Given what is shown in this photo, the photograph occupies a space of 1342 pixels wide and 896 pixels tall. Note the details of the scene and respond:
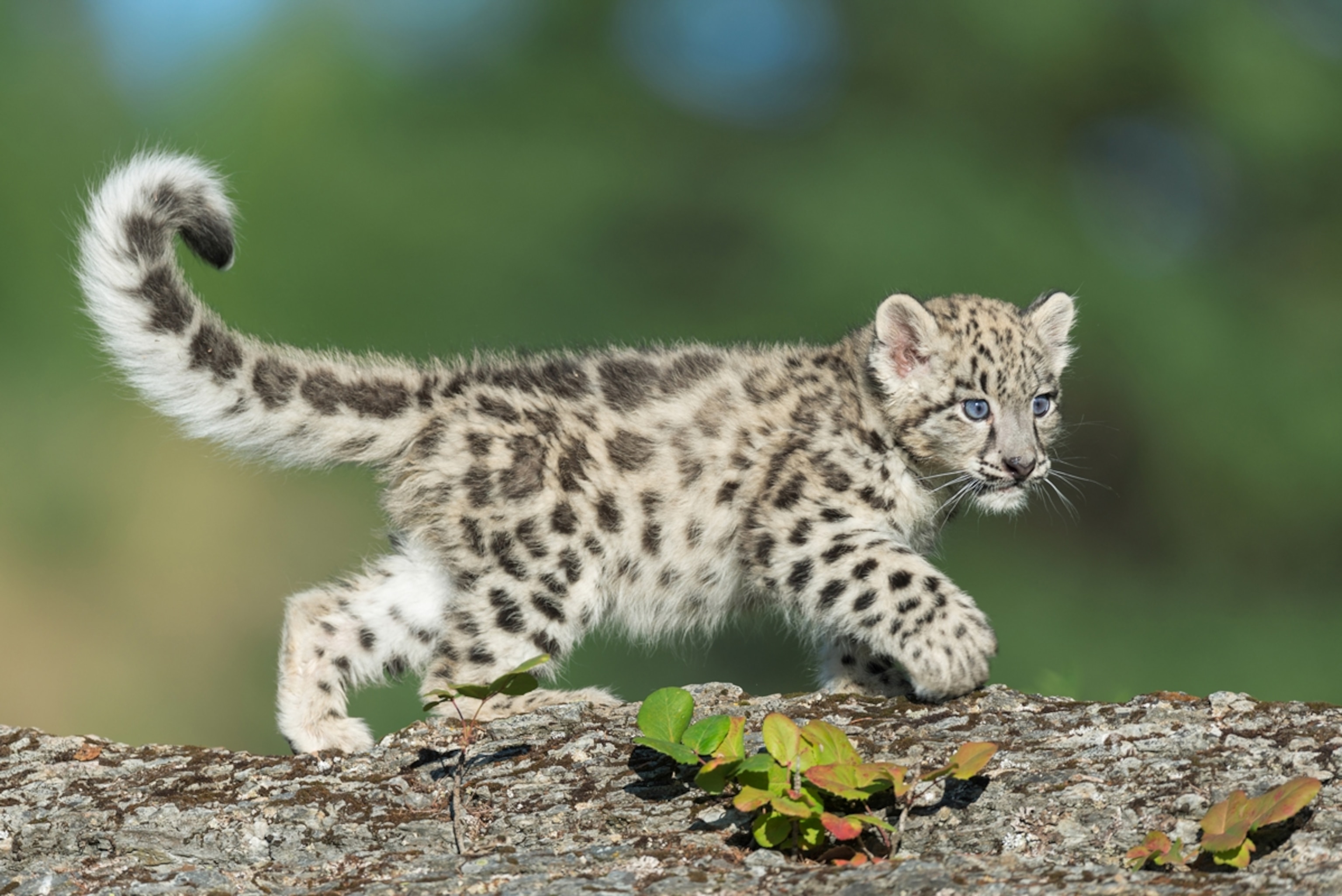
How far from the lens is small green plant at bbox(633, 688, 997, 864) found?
380 cm

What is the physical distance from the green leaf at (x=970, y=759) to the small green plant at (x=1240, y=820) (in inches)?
17.7

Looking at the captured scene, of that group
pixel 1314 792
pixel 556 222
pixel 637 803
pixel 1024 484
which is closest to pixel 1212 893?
pixel 1314 792

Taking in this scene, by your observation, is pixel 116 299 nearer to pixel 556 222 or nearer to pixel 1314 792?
pixel 1314 792

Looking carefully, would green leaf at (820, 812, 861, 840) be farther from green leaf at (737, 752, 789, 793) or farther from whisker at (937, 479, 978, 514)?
whisker at (937, 479, 978, 514)

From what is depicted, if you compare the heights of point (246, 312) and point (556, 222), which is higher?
point (556, 222)

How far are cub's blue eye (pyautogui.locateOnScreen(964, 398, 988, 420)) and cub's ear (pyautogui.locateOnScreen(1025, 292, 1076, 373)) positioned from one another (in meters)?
0.56

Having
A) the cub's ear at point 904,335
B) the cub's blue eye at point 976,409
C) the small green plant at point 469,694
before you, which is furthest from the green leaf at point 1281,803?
the cub's ear at point 904,335

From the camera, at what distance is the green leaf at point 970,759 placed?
3848 millimetres

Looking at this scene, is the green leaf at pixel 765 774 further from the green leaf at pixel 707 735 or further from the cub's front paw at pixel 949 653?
the cub's front paw at pixel 949 653

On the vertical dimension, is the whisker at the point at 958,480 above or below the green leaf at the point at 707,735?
above

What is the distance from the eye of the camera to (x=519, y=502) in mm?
6469

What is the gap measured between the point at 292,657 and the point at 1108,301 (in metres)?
8.64

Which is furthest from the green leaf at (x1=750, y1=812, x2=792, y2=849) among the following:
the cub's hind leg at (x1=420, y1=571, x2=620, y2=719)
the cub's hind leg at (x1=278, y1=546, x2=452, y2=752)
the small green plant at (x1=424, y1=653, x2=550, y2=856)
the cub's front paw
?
the cub's hind leg at (x1=278, y1=546, x2=452, y2=752)

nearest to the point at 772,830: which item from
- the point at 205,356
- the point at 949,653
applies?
the point at 949,653
